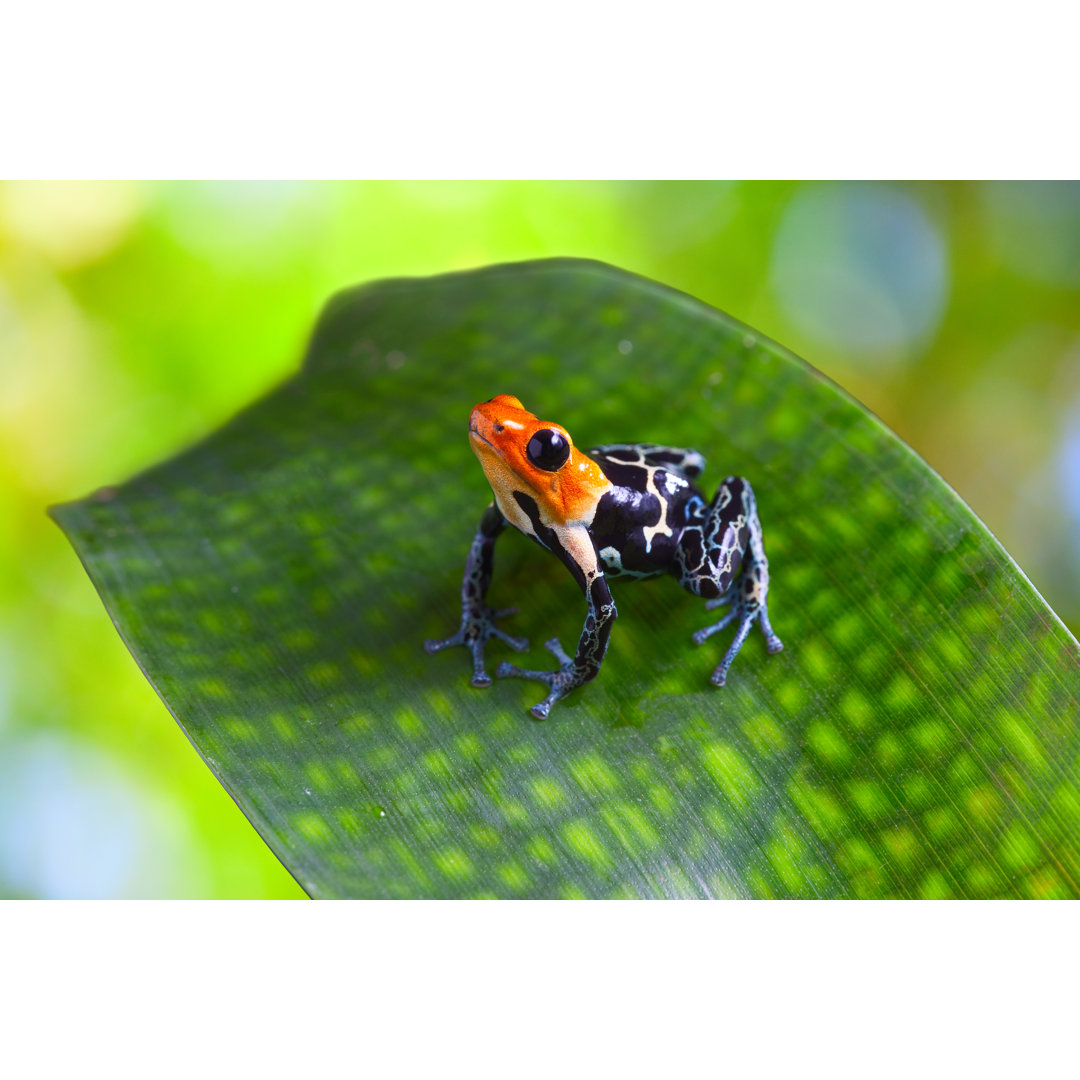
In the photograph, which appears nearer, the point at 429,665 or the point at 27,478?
the point at 429,665

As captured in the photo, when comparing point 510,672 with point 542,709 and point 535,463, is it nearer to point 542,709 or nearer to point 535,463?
point 542,709

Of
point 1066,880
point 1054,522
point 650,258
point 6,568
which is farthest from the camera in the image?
point 650,258

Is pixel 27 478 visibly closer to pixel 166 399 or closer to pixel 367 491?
pixel 166 399

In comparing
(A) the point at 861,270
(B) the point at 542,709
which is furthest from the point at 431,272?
(B) the point at 542,709

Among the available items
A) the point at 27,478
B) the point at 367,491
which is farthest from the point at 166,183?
the point at 367,491

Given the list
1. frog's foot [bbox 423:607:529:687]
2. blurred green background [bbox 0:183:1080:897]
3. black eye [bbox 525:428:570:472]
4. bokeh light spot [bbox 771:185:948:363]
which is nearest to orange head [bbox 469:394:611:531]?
black eye [bbox 525:428:570:472]

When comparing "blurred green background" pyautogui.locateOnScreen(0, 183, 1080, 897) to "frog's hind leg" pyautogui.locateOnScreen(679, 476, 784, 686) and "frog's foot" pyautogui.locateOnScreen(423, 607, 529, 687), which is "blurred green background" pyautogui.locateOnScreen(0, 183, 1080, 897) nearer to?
"frog's foot" pyautogui.locateOnScreen(423, 607, 529, 687)

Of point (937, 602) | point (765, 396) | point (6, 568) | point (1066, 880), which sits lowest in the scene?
point (6, 568)
